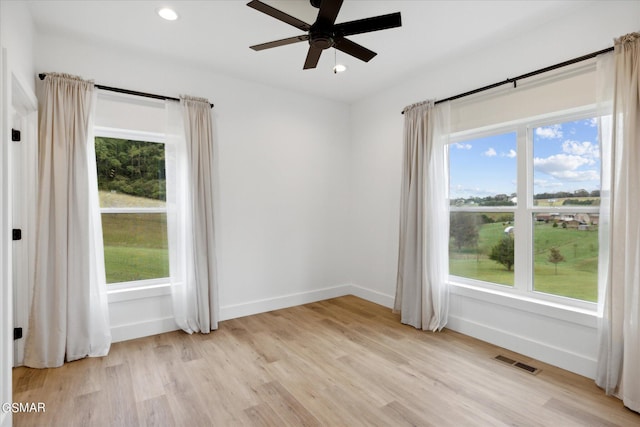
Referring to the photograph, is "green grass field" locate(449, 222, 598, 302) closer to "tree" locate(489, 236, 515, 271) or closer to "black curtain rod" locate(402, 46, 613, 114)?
"tree" locate(489, 236, 515, 271)

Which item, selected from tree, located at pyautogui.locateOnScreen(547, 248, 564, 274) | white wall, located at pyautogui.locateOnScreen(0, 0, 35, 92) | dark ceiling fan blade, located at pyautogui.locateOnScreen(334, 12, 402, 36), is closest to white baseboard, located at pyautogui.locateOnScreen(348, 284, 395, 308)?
tree, located at pyautogui.locateOnScreen(547, 248, 564, 274)

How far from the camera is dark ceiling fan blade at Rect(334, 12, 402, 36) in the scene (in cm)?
206

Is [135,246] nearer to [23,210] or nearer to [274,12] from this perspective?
[23,210]

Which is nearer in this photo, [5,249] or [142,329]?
[5,249]

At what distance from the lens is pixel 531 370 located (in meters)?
2.68

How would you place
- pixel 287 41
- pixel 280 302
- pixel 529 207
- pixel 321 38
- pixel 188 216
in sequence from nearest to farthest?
1. pixel 321 38
2. pixel 287 41
3. pixel 529 207
4. pixel 188 216
5. pixel 280 302

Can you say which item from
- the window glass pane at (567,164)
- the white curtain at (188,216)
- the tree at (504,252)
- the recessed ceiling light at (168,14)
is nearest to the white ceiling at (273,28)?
the recessed ceiling light at (168,14)

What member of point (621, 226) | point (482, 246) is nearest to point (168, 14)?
point (482, 246)

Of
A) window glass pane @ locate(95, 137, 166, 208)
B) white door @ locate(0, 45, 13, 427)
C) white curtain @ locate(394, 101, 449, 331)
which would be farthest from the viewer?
white curtain @ locate(394, 101, 449, 331)

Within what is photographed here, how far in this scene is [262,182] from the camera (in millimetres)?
4168

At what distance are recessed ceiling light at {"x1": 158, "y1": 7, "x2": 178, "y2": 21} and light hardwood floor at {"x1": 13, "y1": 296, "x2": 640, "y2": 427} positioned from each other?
115 inches

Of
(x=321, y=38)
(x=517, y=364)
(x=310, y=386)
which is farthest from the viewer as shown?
(x=517, y=364)

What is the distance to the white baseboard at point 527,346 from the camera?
260 centimetres

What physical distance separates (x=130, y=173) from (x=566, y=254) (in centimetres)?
433
